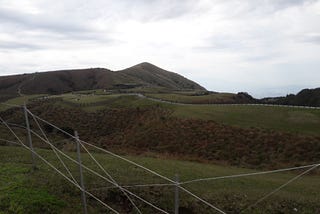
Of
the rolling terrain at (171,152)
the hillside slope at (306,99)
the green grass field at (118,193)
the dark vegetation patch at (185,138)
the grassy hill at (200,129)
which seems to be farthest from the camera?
the hillside slope at (306,99)

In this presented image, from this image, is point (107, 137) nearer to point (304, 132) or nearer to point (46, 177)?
point (304, 132)

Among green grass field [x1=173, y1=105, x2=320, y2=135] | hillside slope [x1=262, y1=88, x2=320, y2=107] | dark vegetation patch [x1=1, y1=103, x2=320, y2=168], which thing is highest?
hillside slope [x1=262, y1=88, x2=320, y2=107]

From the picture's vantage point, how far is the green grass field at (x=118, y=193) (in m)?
17.8

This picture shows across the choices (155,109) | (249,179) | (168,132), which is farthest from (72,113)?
(249,179)

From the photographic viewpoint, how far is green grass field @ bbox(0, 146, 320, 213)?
58.4 feet

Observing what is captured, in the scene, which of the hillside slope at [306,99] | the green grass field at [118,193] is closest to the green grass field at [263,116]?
the hillside slope at [306,99]

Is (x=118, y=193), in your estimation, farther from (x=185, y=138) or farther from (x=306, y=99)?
(x=306, y=99)

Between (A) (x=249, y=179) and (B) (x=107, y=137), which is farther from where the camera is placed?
(B) (x=107, y=137)

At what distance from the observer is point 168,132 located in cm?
6756

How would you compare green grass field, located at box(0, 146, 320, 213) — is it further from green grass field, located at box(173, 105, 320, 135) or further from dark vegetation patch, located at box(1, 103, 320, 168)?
green grass field, located at box(173, 105, 320, 135)

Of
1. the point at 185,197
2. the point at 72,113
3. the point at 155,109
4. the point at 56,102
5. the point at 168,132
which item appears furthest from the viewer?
the point at 56,102

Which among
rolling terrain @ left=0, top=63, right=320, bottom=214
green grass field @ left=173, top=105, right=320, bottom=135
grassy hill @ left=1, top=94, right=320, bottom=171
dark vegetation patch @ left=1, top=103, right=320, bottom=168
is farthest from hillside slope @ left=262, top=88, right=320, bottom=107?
dark vegetation patch @ left=1, top=103, right=320, bottom=168

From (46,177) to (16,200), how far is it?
3849 millimetres

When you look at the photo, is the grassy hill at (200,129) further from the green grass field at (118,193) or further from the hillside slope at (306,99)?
the hillside slope at (306,99)
